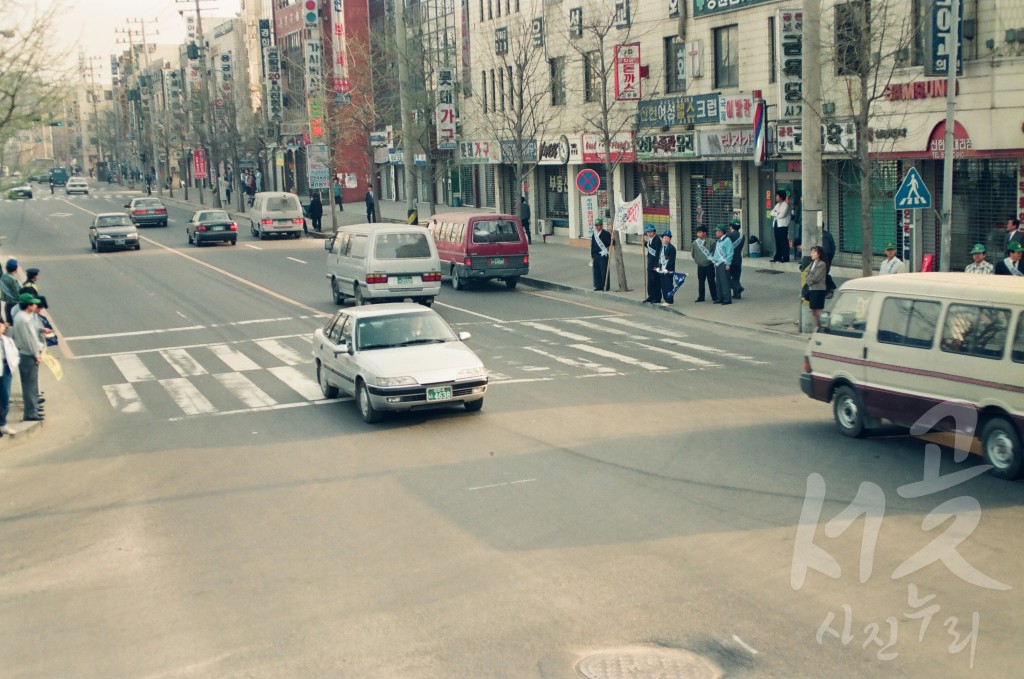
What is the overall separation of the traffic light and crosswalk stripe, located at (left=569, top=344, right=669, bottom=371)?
58.3 metres

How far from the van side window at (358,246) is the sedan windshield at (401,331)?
427 inches

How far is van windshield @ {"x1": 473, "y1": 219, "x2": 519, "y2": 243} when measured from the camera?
32.1 metres

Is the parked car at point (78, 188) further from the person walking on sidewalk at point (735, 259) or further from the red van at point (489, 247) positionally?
the person walking on sidewalk at point (735, 259)

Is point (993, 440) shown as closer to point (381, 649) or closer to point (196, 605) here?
point (381, 649)

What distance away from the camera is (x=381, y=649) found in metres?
8.20

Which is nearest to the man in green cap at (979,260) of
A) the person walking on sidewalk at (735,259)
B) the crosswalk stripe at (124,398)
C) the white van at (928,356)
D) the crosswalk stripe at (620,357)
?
the crosswalk stripe at (620,357)

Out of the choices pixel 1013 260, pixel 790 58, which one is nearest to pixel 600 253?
pixel 790 58

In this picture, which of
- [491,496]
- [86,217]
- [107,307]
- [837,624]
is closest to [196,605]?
[491,496]

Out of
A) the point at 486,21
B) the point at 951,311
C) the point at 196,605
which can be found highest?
the point at 486,21

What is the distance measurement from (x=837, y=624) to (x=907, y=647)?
558mm

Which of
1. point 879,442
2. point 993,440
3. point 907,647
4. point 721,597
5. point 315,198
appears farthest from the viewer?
point 315,198

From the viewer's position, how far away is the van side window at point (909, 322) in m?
13.1

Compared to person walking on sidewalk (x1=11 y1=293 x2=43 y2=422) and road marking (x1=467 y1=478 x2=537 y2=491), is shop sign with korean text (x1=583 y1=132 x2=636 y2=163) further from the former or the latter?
road marking (x1=467 y1=478 x2=537 y2=491)

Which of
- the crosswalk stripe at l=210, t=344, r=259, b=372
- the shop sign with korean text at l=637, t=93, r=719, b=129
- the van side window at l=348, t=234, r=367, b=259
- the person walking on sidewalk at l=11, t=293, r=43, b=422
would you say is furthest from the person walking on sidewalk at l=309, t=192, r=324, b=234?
the person walking on sidewalk at l=11, t=293, r=43, b=422
